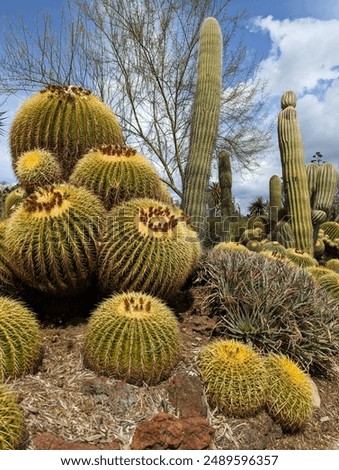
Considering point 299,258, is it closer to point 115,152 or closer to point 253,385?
point 115,152

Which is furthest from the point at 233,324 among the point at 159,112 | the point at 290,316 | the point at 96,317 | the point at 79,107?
the point at 159,112

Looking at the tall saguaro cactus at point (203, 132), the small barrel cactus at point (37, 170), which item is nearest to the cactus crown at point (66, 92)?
the small barrel cactus at point (37, 170)

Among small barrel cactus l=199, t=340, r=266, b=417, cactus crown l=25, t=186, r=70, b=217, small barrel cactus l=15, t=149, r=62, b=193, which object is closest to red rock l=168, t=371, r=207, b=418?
small barrel cactus l=199, t=340, r=266, b=417

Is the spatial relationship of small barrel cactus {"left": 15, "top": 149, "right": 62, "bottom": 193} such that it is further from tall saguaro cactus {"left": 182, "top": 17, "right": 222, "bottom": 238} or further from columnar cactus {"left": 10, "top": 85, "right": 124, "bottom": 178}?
tall saguaro cactus {"left": 182, "top": 17, "right": 222, "bottom": 238}

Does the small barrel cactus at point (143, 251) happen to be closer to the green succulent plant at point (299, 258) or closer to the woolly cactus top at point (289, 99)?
the green succulent plant at point (299, 258)

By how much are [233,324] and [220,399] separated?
1126mm

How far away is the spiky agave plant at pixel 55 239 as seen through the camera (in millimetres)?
4598

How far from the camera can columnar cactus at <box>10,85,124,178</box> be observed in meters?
6.17

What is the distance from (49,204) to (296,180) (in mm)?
8852

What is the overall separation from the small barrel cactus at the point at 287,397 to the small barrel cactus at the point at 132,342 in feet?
2.93

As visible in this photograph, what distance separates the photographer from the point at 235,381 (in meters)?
4.06

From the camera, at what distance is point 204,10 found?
20359 mm

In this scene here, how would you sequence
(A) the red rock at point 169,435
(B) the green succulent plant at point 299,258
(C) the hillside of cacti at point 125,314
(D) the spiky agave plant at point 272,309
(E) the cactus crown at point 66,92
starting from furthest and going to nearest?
(B) the green succulent plant at point 299,258 → (E) the cactus crown at point 66,92 → (D) the spiky agave plant at point 272,309 → (C) the hillside of cacti at point 125,314 → (A) the red rock at point 169,435

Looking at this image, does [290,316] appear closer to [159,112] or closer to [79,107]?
[79,107]
